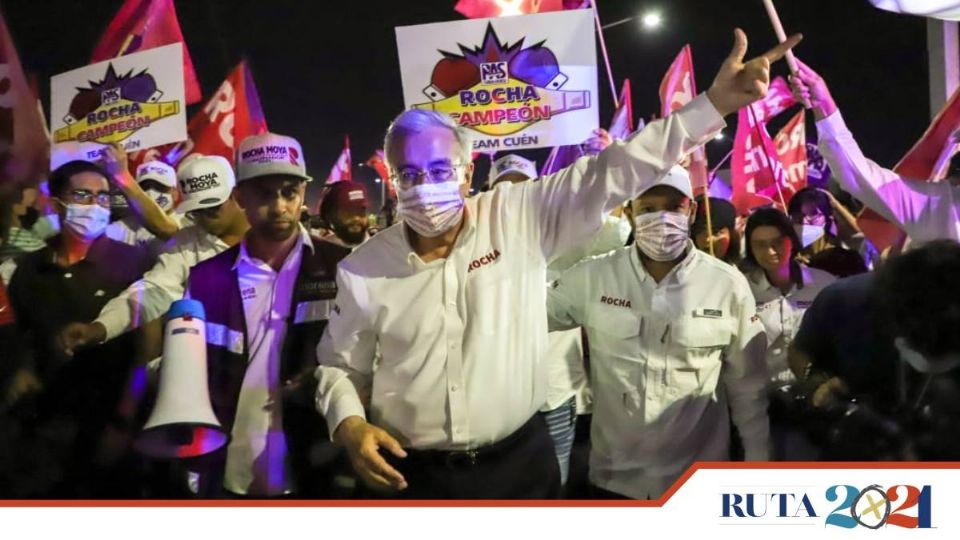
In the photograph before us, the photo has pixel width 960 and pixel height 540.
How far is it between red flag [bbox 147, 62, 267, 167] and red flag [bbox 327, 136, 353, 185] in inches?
8.8

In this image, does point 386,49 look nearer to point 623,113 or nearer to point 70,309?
point 623,113

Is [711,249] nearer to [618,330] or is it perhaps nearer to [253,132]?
[618,330]

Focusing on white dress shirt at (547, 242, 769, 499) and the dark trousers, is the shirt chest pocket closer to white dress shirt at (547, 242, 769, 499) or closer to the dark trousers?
white dress shirt at (547, 242, 769, 499)

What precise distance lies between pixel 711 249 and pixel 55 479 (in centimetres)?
184

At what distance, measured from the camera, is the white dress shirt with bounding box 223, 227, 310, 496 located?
6.98 ft

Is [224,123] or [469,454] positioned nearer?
[469,454]

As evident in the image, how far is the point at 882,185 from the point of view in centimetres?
188

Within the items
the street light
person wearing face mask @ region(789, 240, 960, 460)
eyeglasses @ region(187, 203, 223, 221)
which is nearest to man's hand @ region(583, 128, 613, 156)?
the street light

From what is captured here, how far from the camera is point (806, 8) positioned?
2008 millimetres

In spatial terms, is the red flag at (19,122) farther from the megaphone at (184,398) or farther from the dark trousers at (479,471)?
the dark trousers at (479,471)

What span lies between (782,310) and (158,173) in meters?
1.78

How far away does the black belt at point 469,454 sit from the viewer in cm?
197

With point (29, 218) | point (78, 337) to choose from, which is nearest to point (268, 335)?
point (78, 337)

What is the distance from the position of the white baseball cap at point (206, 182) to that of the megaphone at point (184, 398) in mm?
285
